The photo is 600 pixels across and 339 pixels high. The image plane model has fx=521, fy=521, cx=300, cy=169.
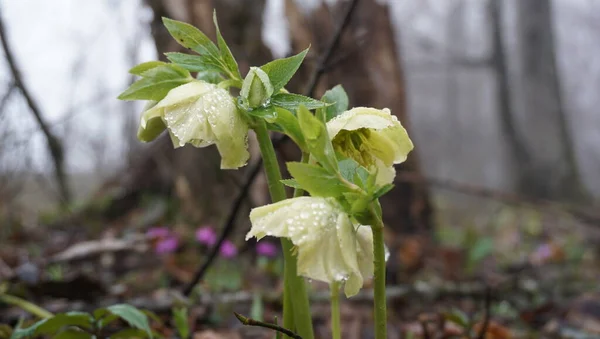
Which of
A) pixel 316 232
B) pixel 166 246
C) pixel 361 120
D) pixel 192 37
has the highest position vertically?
pixel 192 37

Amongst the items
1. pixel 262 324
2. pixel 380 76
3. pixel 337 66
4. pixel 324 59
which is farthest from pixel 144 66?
pixel 380 76

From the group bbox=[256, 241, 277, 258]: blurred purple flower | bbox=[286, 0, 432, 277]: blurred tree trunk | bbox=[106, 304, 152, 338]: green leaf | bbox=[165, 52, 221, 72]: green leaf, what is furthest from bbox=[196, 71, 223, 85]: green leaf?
bbox=[286, 0, 432, 277]: blurred tree trunk

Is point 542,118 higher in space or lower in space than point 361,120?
lower

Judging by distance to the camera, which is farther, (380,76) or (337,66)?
(380,76)

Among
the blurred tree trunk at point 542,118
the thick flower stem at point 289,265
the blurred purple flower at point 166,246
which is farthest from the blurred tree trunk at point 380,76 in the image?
the blurred tree trunk at point 542,118

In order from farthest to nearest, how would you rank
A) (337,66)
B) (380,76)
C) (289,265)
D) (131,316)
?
Result: 1. (380,76)
2. (337,66)
3. (131,316)
4. (289,265)

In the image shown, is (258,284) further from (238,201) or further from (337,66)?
(337,66)

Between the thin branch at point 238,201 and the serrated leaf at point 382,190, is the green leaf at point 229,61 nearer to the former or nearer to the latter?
the serrated leaf at point 382,190
